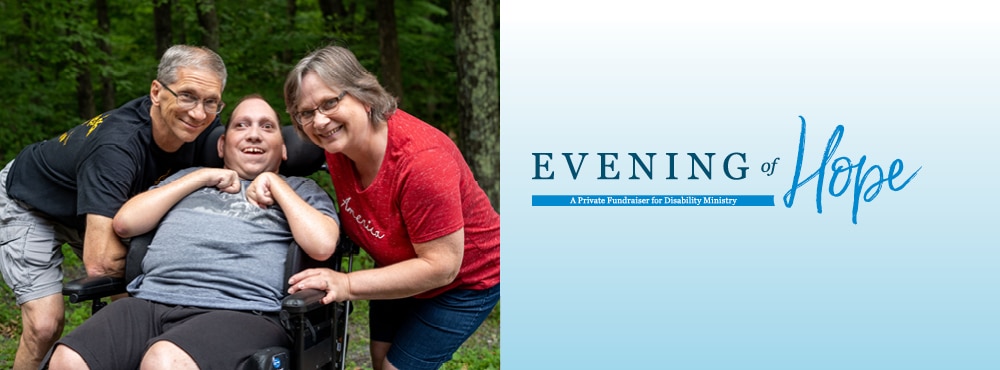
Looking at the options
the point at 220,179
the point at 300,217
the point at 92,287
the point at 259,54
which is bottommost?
the point at 92,287

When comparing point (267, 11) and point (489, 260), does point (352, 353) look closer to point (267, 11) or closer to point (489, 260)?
point (489, 260)

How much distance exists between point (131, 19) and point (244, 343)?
10887 mm

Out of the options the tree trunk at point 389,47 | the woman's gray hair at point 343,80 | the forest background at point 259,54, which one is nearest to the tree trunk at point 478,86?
the forest background at point 259,54

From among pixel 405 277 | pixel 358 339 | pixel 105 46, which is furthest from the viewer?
pixel 105 46

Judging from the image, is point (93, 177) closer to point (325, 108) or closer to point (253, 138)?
point (253, 138)

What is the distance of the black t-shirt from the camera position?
3234mm

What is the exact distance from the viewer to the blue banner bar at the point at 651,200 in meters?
3.20

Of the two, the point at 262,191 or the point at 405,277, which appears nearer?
the point at 405,277

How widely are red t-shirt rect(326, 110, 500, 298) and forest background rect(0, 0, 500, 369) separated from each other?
3.39 meters

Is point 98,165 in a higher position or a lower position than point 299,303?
higher

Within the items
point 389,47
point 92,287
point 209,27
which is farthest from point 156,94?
point 209,27

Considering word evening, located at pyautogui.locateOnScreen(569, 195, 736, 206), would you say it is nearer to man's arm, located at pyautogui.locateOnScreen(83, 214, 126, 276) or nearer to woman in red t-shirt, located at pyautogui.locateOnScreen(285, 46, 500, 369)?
woman in red t-shirt, located at pyautogui.locateOnScreen(285, 46, 500, 369)

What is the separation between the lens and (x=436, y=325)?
10.5 feet

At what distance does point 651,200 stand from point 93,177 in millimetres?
1888
